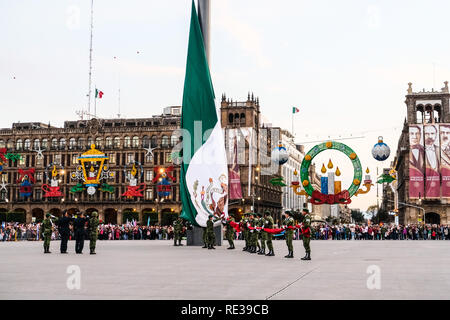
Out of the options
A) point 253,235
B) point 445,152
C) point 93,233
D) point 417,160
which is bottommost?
point 253,235

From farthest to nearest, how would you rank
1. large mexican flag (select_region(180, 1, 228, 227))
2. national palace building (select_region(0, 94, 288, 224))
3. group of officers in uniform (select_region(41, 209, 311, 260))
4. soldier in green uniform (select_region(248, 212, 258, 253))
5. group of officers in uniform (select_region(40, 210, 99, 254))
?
national palace building (select_region(0, 94, 288, 224))
large mexican flag (select_region(180, 1, 228, 227))
soldier in green uniform (select_region(248, 212, 258, 253))
group of officers in uniform (select_region(40, 210, 99, 254))
group of officers in uniform (select_region(41, 209, 311, 260))

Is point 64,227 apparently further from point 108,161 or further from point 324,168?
point 108,161

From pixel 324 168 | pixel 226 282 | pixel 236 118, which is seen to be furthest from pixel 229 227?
pixel 236 118

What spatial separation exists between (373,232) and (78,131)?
59.0m

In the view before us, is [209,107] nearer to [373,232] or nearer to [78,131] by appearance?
[373,232]

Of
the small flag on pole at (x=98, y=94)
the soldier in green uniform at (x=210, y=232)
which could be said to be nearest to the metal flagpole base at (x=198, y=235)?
the soldier in green uniform at (x=210, y=232)

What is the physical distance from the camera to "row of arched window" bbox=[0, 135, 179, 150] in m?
90.4

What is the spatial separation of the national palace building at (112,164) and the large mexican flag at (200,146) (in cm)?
5692

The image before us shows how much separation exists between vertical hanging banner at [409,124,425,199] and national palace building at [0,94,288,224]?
2651cm

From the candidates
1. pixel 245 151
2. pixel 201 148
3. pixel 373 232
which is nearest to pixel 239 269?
pixel 201 148

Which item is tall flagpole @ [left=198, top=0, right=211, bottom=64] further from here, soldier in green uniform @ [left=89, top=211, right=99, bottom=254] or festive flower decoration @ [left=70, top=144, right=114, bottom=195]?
festive flower decoration @ [left=70, top=144, right=114, bottom=195]

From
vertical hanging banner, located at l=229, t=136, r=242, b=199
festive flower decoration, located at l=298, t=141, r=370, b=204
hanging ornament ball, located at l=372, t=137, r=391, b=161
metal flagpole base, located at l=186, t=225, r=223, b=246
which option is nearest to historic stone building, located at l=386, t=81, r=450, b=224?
vertical hanging banner, located at l=229, t=136, r=242, b=199

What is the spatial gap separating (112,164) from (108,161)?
3.17ft

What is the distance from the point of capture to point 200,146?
93.5ft
